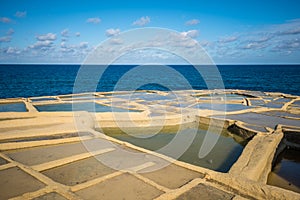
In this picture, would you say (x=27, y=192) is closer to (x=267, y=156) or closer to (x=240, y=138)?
(x=267, y=156)

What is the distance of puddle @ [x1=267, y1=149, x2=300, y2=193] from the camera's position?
5.96 meters

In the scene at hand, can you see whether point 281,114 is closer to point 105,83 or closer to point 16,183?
point 16,183

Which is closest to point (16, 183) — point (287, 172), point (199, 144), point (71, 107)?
point (199, 144)

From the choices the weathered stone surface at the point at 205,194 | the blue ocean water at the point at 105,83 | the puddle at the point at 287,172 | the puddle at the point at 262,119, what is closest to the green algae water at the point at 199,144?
the puddle at the point at 287,172

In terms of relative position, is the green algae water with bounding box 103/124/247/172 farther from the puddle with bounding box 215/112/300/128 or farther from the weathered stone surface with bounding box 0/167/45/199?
the weathered stone surface with bounding box 0/167/45/199

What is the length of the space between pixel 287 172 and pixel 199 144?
266 centimetres

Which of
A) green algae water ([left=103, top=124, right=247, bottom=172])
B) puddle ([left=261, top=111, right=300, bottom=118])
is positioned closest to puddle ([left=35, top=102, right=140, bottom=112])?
green algae water ([left=103, top=124, right=247, bottom=172])

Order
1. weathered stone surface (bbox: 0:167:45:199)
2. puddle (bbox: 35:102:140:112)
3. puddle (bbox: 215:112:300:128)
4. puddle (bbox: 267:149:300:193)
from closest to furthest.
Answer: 1. weathered stone surface (bbox: 0:167:45:199)
2. puddle (bbox: 267:149:300:193)
3. puddle (bbox: 215:112:300:128)
4. puddle (bbox: 35:102:140:112)

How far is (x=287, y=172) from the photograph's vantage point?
6.71m

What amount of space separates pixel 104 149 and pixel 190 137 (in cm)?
387

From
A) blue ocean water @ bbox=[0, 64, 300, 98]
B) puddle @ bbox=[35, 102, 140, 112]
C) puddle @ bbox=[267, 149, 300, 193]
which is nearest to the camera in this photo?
puddle @ bbox=[267, 149, 300, 193]

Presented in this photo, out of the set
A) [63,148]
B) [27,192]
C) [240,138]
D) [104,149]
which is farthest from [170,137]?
[27,192]

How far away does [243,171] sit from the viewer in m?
5.39

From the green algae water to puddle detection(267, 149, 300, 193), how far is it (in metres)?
1.09
